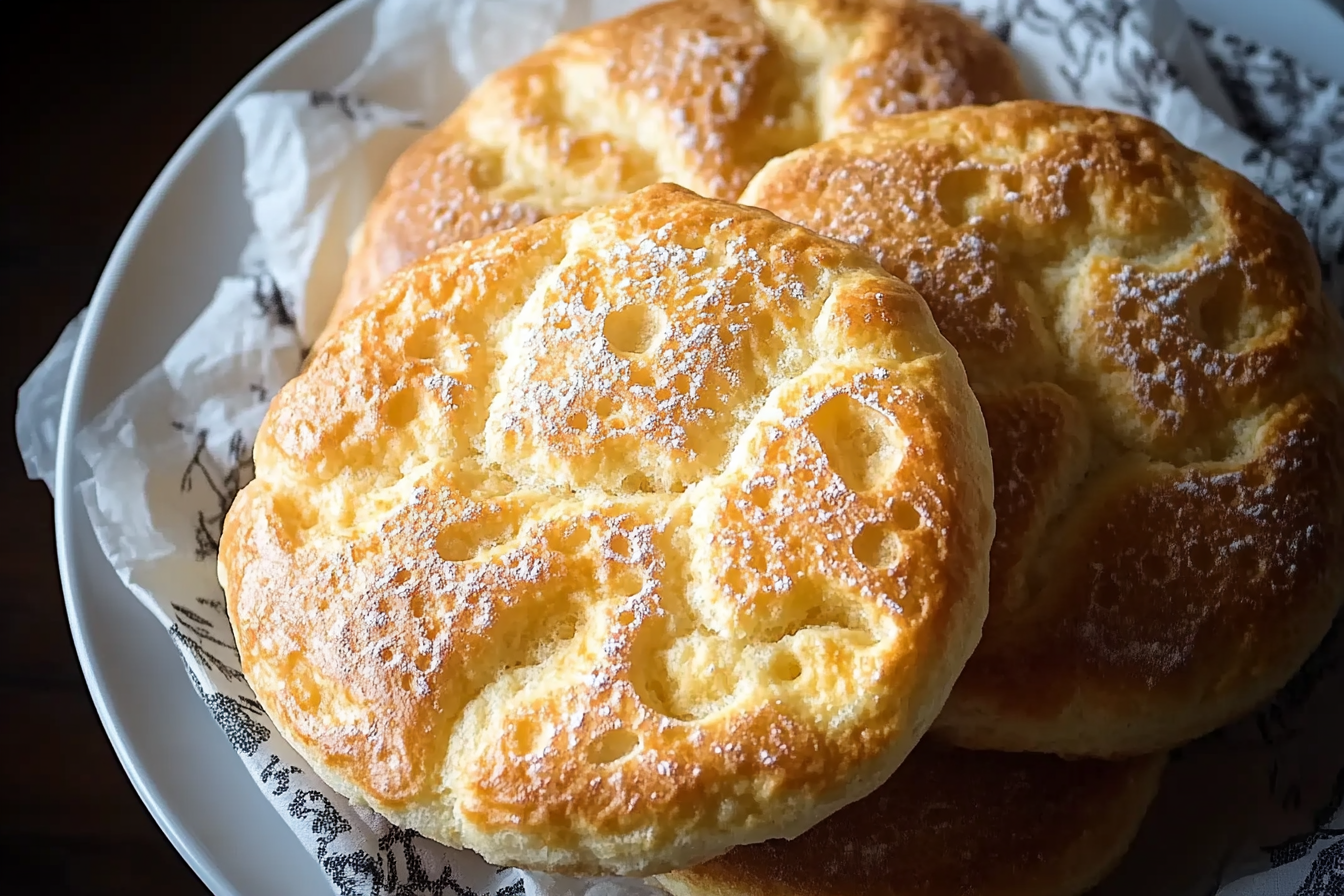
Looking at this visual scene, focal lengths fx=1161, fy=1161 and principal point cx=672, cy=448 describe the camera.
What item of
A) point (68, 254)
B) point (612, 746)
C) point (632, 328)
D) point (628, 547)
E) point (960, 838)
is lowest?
point (960, 838)

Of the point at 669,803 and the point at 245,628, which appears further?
the point at 245,628

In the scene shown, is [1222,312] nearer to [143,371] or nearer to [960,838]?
[960,838]

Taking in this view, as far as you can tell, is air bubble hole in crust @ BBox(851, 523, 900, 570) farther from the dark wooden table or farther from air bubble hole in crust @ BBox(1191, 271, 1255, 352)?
the dark wooden table

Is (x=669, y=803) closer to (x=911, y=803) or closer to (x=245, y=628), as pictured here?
(x=911, y=803)

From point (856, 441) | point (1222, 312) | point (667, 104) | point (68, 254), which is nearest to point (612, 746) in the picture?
point (856, 441)

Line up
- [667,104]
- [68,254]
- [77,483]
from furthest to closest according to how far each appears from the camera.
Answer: [68,254]
[667,104]
[77,483]

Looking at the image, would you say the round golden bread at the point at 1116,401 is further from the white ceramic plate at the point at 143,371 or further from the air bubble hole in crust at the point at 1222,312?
the white ceramic plate at the point at 143,371

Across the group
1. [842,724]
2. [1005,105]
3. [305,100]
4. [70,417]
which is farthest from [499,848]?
[305,100]
